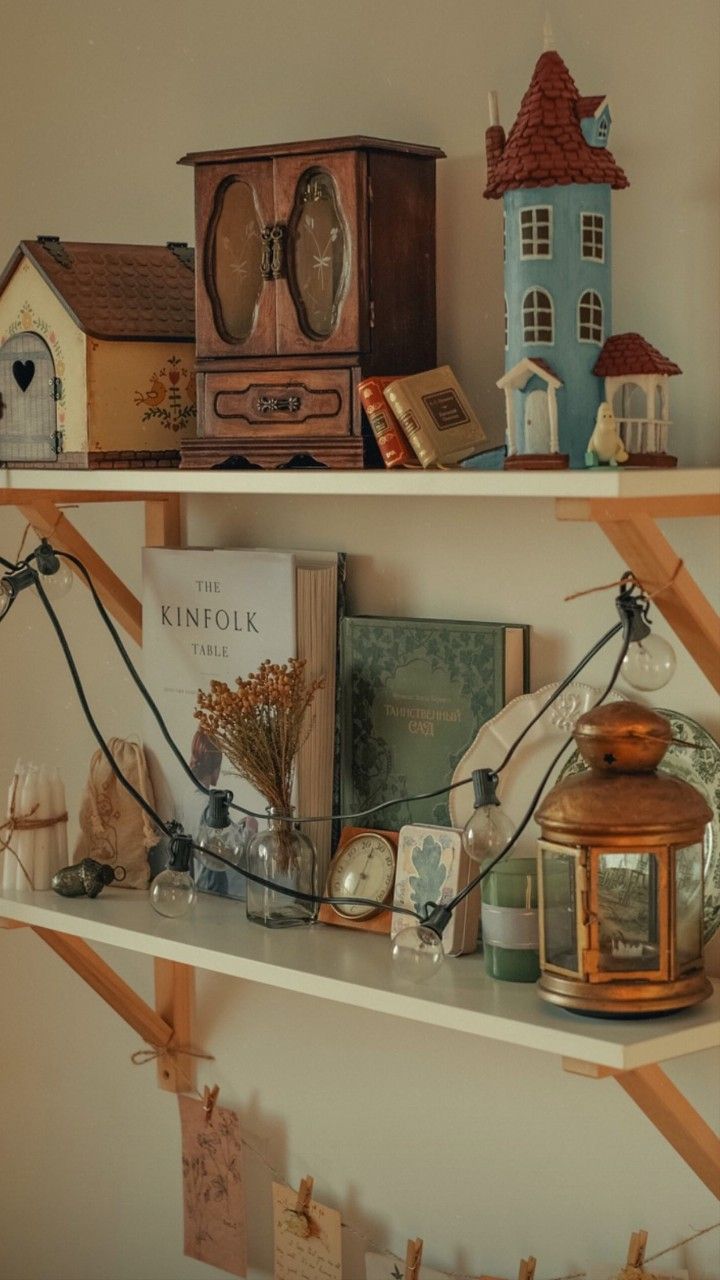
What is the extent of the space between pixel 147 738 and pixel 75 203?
54cm

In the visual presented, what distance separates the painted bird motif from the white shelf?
0.43 metres

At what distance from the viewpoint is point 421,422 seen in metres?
1.21

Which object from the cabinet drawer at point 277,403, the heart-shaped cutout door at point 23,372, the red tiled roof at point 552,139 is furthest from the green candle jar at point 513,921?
the heart-shaped cutout door at point 23,372

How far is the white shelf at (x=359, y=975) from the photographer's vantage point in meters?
1.08

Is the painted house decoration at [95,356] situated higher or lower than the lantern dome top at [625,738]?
higher

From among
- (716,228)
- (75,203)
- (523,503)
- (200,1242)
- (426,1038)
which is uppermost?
(75,203)

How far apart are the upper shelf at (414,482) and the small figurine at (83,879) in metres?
0.34

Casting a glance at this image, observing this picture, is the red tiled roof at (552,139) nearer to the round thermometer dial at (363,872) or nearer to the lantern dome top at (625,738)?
the lantern dome top at (625,738)

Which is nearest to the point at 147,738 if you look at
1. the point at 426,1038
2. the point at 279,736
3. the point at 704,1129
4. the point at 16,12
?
the point at 279,736

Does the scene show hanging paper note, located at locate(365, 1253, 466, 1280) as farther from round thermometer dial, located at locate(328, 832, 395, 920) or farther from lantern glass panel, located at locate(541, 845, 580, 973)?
lantern glass panel, located at locate(541, 845, 580, 973)

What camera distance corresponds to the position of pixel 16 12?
5.64 feet

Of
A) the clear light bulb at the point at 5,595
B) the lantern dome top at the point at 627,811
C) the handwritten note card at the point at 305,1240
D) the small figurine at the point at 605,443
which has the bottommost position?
the handwritten note card at the point at 305,1240

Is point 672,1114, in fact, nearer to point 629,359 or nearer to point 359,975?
point 359,975

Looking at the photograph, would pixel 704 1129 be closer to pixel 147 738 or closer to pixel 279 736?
pixel 279 736
